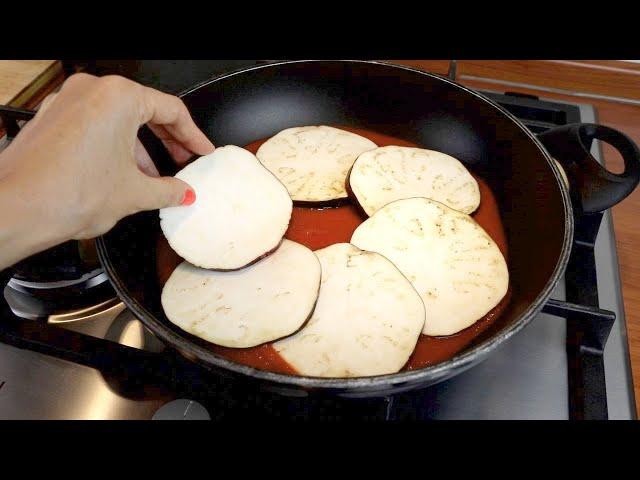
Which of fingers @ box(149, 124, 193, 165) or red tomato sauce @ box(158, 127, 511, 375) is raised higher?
fingers @ box(149, 124, 193, 165)

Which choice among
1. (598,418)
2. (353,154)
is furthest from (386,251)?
(598,418)

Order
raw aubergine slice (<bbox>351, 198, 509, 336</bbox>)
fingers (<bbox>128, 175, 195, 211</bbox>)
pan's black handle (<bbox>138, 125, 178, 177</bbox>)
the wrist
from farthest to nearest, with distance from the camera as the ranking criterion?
1. pan's black handle (<bbox>138, 125, 178, 177</bbox>)
2. raw aubergine slice (<bbox>351, 198, 509, 336</bbox>)
3. fingers (<bbox>128, 175, 195, 211</bbox>)
4. the wrist

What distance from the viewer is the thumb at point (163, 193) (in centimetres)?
74

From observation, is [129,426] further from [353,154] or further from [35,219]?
[353,154]

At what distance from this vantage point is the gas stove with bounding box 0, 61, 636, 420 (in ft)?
2.46

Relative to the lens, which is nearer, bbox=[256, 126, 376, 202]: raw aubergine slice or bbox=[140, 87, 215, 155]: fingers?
bbox=[140, 87, 215, 155]: fingers

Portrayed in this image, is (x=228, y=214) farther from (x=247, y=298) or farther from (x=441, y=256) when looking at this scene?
(x=441, y=256)

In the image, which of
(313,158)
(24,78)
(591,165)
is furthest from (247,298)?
(24,78)

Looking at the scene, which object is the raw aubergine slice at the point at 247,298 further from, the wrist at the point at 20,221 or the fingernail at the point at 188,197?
the wrist at the point at 20,221

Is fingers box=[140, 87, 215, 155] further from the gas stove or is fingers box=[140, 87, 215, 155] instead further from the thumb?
the gas stove

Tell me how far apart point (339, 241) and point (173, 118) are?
0.39m

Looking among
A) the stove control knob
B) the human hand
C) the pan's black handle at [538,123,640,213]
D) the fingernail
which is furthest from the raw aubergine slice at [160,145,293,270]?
the pan's black handle at [538,123,640,213]

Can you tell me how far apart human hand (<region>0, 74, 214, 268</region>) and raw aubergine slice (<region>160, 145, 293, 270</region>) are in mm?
117

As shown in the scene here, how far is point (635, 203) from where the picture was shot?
115 cm
